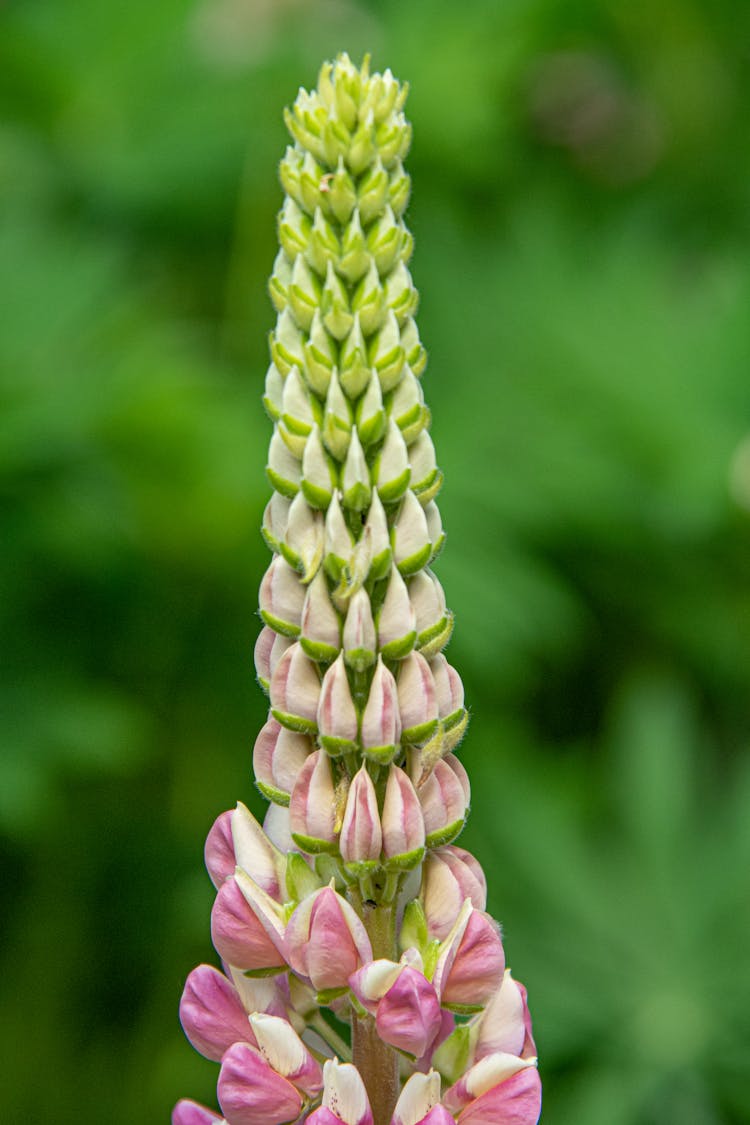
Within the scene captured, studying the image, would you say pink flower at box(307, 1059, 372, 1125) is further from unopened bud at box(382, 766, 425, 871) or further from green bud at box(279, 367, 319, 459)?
green bud at box(279, 367, 319, 459)

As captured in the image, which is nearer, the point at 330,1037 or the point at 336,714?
the point at 336,714

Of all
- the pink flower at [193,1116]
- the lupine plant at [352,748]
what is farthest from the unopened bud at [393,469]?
the pink flower at [193,1116]

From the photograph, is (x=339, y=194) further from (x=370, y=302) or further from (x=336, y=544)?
(x=336, y=544)

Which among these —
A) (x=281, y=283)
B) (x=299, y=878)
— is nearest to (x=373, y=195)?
(x=281, y=283)

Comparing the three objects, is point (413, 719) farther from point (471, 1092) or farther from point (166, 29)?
point (166, 29)

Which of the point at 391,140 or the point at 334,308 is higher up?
the point at 391,140

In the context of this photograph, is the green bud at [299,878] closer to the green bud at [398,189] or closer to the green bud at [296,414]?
the green bud at [296,414]
